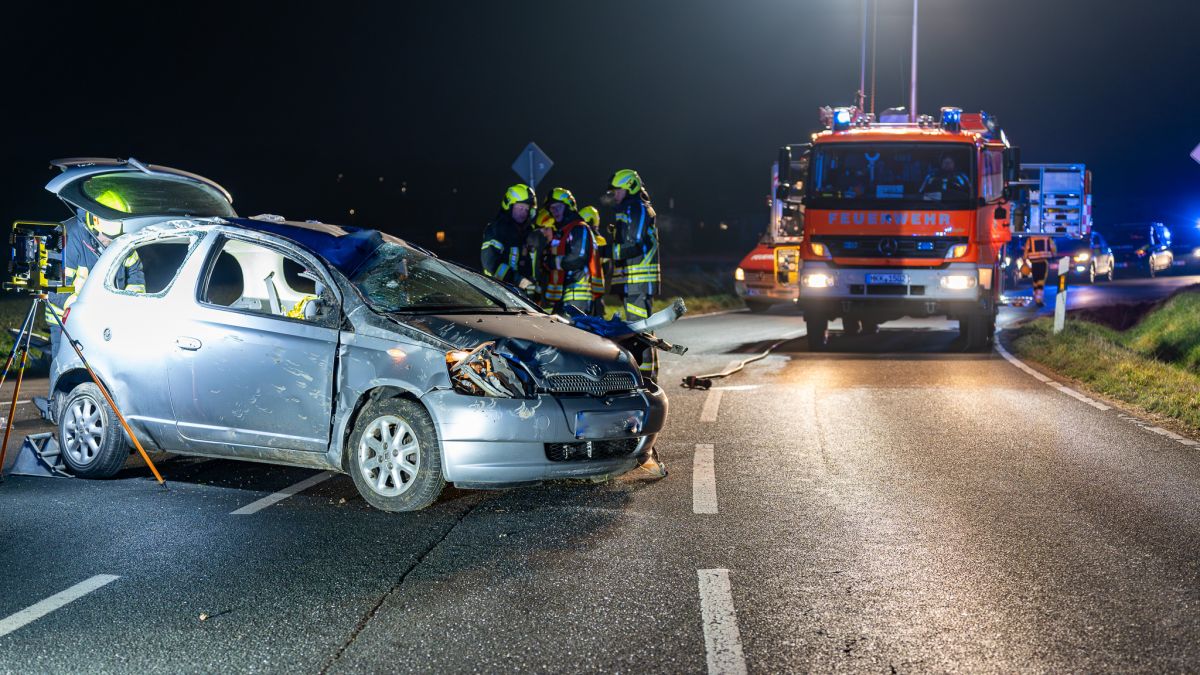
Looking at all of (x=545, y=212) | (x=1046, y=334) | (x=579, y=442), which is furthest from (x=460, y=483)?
(x=1046, y=334)

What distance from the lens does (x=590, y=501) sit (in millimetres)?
7051

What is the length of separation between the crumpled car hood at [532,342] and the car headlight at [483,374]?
0.21 feet

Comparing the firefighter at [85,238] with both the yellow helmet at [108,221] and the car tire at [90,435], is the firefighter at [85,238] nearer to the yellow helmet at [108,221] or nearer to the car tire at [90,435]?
the yellow helmet at [108,221]

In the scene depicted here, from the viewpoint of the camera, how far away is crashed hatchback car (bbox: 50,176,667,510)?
659cm

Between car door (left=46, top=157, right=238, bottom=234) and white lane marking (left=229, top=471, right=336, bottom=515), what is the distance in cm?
257

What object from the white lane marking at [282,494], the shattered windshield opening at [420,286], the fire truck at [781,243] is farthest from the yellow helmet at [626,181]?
the white lane marking at [282,494]

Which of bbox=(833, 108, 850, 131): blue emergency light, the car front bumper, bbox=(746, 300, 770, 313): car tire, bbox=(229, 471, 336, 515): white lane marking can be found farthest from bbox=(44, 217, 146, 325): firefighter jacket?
bbox=(746, 300, 770, 313): car tire

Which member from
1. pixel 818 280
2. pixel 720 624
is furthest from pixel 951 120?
pixel 720 624

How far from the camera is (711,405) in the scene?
11.3 meters

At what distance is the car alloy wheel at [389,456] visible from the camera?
6648mm

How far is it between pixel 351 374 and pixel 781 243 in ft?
54.1

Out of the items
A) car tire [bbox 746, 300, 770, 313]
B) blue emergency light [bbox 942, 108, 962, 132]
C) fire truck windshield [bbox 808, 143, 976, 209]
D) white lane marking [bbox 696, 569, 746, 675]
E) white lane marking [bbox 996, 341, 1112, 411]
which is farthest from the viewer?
car tire [bbox 746, 300, 770, 313]

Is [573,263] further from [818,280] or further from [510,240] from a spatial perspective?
[818,280]

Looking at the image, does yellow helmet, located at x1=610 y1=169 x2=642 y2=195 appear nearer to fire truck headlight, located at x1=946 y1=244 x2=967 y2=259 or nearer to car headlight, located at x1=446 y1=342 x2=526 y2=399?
fire truck headlight, located at x1=946 y1=244 x2=967 y2=259
